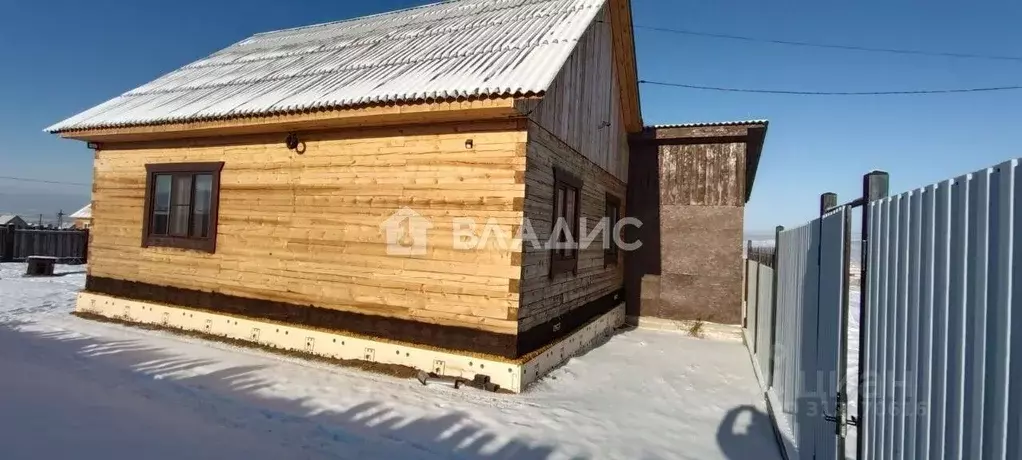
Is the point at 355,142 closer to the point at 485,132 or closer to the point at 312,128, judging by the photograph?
the point at 312,128

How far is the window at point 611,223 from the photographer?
10.3 metres

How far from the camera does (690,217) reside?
11320 millimetres

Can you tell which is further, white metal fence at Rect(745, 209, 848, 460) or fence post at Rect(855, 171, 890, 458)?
white metal fence at Rect(745, 209, 848, 460)

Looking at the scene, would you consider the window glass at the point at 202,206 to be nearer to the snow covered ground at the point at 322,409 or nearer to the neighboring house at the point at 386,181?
the neighboring house at the point at 386,181

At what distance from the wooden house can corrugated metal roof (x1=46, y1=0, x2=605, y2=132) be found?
0.17 ft

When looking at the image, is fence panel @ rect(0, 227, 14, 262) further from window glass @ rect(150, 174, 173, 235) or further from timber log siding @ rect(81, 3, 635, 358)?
window glass @ rect(150, 174, 173, 235)

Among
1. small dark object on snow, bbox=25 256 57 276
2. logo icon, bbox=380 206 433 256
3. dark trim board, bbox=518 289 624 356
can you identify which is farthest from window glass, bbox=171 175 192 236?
small dark object on snow, bbox=25 256 57 276

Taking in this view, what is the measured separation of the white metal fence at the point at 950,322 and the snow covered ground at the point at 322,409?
2.71 meters

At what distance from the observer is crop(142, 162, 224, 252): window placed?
8.58 m

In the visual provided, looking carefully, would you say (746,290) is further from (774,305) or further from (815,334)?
(815,334)

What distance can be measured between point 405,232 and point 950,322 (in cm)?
597

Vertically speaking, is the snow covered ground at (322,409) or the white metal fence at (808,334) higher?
the white metal fence at (808,334)

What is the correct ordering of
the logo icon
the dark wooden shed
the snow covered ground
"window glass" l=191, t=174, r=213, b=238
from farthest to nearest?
the dark wooden shed, "window glass" l=191, t=174, r=213, b=238, the logo icon, the snow covered ground

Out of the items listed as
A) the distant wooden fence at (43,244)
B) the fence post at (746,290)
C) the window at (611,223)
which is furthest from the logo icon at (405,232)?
the distant wooden fence at (43,244)
